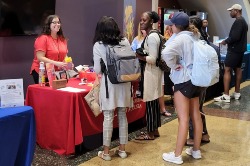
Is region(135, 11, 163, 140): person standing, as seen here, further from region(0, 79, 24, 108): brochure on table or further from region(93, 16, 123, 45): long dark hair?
region(0, 79, 24, 108): brochure on table

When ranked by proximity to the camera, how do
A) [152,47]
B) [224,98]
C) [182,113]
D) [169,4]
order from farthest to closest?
[169,4] → [224,98] → [152,47] → [182,113]

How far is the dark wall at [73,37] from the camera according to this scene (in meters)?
4.69

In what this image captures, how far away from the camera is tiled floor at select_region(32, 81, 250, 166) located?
10.7ft

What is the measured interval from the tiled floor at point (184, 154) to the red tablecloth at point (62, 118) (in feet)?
0.48

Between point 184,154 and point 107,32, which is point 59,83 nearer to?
point 107,32

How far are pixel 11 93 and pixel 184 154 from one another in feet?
6.08

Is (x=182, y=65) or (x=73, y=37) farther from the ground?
(x=73, y=37)

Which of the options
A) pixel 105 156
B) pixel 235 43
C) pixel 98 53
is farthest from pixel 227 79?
pixel 98 53

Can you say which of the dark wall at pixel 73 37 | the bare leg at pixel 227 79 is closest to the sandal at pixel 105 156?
the dark wall at pixel 73 37

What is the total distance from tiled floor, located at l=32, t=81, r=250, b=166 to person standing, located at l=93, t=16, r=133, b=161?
214 millimetres

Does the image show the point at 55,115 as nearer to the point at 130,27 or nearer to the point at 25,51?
the point at 25,51

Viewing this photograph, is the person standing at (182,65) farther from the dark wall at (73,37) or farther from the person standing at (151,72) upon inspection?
the dark wall at (73,37)

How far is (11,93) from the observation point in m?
2.42

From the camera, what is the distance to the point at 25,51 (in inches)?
192
